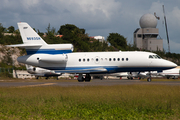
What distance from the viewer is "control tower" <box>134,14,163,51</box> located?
116 meters

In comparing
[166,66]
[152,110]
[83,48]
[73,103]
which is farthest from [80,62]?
[83,48]

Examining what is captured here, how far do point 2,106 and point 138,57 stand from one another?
22744 millimetres

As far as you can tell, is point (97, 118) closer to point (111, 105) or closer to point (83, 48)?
point (111, 105)

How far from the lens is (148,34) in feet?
407

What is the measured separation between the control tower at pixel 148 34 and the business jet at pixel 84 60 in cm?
8392

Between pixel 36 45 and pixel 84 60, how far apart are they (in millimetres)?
6625

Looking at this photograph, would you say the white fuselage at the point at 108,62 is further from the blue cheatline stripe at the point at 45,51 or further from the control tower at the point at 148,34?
the control tower at the point at 148,34

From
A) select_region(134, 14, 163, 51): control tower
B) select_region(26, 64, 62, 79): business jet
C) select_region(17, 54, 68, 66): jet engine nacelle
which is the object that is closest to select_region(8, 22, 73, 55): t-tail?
select_region(17, 54, 68, 66): jet engine nacelle

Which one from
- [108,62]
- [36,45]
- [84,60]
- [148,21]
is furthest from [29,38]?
[148,21]

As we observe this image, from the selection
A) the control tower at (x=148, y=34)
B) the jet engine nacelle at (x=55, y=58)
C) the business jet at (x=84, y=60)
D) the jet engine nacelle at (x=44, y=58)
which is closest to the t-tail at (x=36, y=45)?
the business jet at (x=84, y=60)

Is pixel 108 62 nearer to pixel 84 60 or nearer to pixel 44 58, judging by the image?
pixel 84 60

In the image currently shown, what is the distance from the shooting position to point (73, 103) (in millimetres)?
13062

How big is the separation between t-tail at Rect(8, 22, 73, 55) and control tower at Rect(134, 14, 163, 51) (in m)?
85.3

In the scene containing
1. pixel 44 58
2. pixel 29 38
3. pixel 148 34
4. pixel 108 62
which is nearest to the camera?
pixel 108 62
